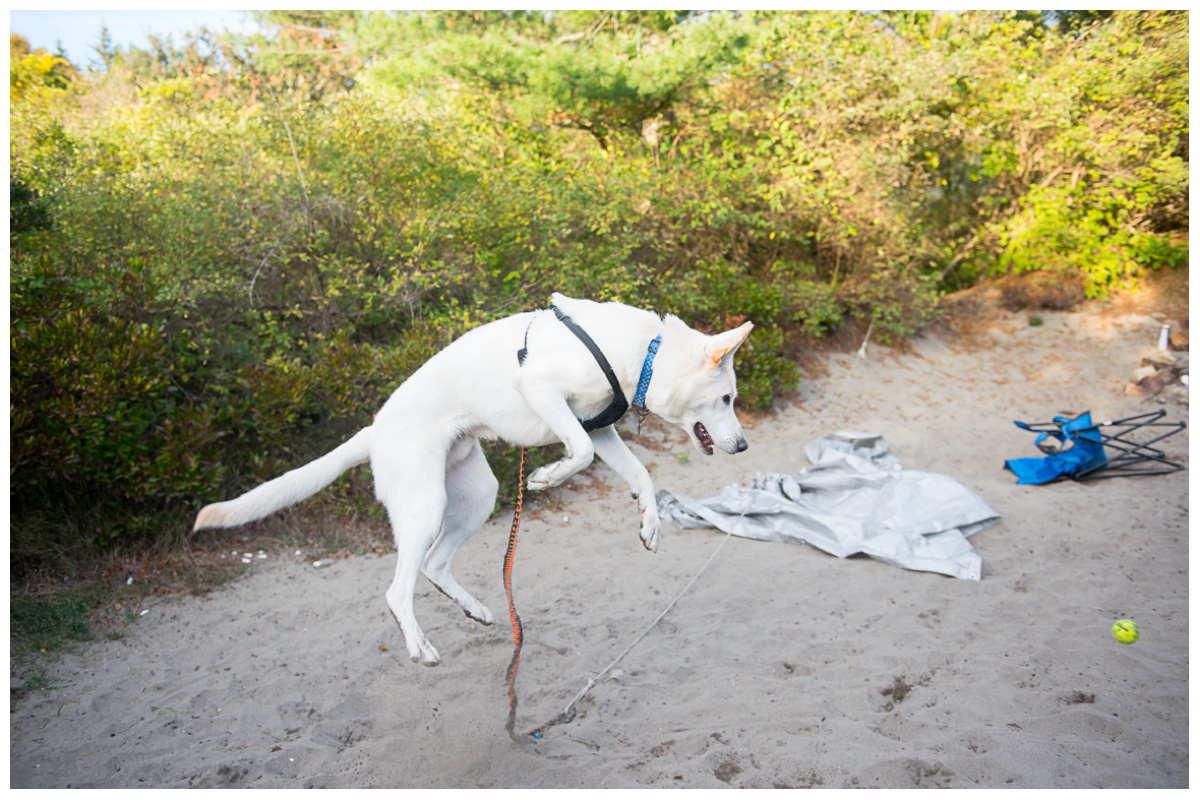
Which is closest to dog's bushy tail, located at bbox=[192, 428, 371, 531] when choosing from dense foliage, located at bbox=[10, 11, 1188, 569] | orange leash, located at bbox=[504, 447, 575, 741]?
orange leash, located at bbox=[504, 447, 575, 741]

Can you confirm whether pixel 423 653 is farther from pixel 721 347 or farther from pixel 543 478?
pixel 721 347

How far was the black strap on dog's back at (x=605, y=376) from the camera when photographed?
2.42m

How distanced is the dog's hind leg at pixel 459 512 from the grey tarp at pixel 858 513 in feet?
9.29

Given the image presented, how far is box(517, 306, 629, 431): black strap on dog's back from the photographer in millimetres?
2418

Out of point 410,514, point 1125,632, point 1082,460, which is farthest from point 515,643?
point 1082,460

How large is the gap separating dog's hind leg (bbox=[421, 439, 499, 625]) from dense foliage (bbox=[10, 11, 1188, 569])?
2.65m

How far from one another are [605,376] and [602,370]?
26 mm

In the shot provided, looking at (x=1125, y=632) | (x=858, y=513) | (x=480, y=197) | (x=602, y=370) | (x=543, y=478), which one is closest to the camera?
(x=543, y=478)

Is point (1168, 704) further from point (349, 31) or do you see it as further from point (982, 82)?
point (349, 31)

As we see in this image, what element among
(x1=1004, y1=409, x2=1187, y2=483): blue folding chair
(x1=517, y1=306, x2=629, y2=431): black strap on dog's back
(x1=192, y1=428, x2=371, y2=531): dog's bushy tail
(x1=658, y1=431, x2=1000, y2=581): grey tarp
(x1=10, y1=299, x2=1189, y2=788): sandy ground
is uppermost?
(x1=517, y1=306, x2=629, y2=431): black strap on dog's back

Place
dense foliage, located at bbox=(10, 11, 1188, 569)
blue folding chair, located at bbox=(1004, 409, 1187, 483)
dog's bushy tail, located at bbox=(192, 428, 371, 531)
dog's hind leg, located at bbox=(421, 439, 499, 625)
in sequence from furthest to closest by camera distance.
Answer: blue folding chair, located at bbox=(1004, 409, 1187, 483)
dense foliage, located at bbox=(10, 11, 1188, 569)
dog's hind leg, located at bbox=(421, 439, 499, 625)
dog's bushy tail, located at bbox=(192, 428, 371, 531)

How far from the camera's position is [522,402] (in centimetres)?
248

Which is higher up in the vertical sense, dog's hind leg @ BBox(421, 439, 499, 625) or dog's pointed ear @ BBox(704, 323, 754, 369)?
dog's pointed ear @ BBox(704, 323, 754, 369)

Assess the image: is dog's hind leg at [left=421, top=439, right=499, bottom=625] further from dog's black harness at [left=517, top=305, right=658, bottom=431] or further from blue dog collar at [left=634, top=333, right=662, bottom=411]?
blue dog collar at [left=634, top=333, right=662, bottom=411]
